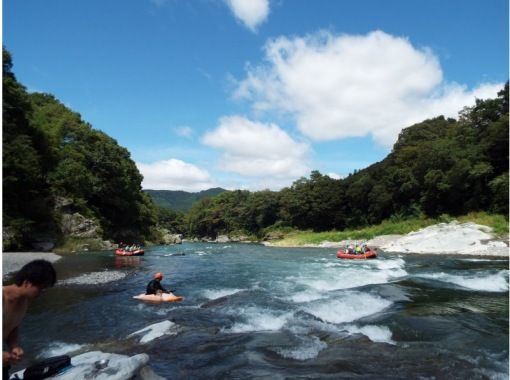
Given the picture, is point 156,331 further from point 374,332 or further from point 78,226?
point 78,226

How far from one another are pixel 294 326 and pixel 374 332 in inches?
83.4

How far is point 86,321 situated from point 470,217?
41.8 m

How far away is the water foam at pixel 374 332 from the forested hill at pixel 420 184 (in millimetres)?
34712

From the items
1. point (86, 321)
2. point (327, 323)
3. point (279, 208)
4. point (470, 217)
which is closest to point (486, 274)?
point (327, 323)

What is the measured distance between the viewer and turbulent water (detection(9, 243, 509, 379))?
812 centimetres

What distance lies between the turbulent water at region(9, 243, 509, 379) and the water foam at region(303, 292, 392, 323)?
4 cm

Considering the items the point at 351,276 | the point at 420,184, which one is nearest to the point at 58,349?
the point at 351,276

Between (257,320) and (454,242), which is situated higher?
(454,242)

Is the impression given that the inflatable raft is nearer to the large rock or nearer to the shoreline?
the large rock

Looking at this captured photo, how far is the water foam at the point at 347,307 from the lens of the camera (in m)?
12.4

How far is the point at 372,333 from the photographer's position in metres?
10.4

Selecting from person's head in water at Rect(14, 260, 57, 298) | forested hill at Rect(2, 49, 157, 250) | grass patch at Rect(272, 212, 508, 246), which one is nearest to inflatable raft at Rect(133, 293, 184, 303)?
person's head in water at Rect(14, 260, 57, 298)

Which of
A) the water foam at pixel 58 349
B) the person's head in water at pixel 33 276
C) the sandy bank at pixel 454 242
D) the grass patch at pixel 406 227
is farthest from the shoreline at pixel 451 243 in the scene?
the person's head in water at pixel 33 276

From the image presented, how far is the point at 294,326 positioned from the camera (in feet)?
36.3
